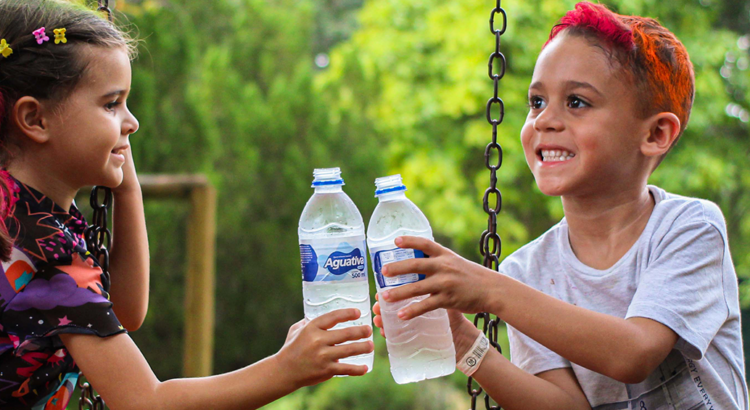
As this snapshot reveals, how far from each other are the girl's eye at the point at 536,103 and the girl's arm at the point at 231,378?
864mm

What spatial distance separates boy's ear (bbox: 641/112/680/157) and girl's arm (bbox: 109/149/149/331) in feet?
4.82

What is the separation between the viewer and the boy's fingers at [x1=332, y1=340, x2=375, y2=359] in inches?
61.2

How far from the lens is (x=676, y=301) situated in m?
1.73

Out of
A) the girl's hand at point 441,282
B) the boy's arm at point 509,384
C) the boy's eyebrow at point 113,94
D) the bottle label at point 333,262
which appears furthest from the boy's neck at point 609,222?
the boy's eyebrow at point 113,94

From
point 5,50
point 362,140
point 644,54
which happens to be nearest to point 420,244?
point 644,54

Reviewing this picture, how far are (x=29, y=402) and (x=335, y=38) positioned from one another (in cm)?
1726

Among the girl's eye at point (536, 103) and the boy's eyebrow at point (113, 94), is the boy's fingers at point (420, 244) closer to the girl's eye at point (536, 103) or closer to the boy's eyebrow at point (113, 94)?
the girl's eye at point (536, 103)

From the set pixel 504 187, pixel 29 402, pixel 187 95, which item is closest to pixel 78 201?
pixel 187 95

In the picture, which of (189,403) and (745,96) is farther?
(745,96)

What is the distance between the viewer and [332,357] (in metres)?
1.55

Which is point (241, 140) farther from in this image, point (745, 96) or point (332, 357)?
point (332, 357)

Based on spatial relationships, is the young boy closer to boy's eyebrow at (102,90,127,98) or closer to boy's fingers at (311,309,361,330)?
boy's fingers at (311,309,361,330)

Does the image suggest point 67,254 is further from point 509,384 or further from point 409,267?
point 509,384

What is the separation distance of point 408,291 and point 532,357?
652 millimetres
